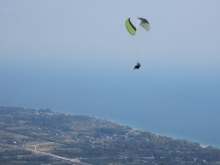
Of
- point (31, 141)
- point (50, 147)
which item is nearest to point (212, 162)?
point (50, 147)

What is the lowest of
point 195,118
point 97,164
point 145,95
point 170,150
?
point 97,164

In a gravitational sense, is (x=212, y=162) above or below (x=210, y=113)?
below

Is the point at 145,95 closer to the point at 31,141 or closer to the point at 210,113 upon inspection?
the point at 210,113

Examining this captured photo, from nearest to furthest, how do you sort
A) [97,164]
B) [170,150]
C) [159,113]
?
[97,164] → [170,150] → [159,113]

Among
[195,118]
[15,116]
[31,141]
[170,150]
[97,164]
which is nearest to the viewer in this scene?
[97,164]

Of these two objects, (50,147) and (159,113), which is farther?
(159,113)

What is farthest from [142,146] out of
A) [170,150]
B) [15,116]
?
[15,116]

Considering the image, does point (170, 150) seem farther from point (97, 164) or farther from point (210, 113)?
point (210, 113)
